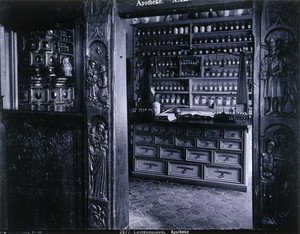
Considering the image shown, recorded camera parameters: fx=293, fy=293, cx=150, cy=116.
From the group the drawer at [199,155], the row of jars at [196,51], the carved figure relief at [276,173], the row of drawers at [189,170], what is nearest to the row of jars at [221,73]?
the row of jars at [196,51]

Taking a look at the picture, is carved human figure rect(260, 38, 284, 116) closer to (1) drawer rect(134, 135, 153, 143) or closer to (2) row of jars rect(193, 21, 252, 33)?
(1) drawer rect(134, 135, 153, 143)

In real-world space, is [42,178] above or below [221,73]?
below

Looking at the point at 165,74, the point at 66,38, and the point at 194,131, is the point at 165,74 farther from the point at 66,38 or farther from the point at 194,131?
the point at 66,38

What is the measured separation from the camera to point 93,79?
2.91 metres

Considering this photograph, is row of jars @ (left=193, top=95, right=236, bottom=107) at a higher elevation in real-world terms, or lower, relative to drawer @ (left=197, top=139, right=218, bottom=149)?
higher

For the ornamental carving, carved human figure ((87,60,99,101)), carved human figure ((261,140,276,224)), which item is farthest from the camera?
carved human figure ((87,60,99,101))

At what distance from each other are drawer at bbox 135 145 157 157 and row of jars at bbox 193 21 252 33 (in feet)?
9.10

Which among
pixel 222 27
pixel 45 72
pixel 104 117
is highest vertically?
pixel 222 27

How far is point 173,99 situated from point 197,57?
111 centimetres

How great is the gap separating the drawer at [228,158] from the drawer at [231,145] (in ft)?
0.35

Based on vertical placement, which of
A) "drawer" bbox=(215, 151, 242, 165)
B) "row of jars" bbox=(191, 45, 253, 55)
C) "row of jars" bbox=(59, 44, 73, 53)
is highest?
"row of jars" bbox=(59, 44, 73, 53)

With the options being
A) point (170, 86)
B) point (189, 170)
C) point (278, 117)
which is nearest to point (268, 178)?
point (278, 117)

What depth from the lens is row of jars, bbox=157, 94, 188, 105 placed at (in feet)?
22.6

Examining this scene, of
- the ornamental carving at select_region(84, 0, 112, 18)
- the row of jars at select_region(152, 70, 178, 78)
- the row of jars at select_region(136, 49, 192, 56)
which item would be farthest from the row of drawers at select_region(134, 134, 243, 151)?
the ornamental carving at select_region(84, 0, 112, 18)
